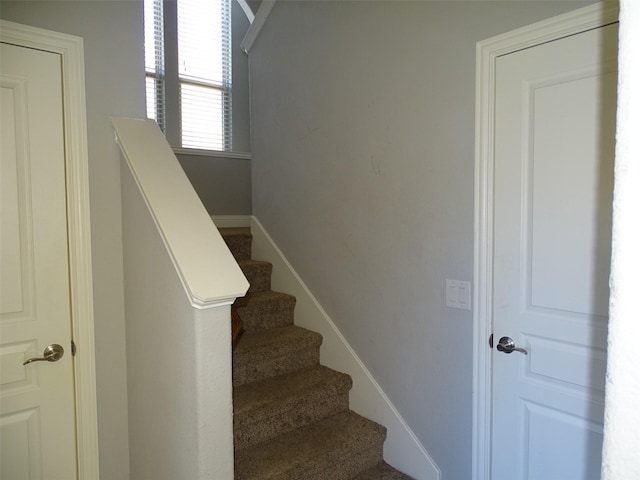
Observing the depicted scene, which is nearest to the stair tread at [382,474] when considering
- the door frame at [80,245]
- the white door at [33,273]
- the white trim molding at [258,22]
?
the door frame at [80,245]

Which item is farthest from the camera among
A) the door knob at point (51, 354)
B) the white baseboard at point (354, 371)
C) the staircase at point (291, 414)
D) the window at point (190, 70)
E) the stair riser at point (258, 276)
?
the window at point (190, 70)

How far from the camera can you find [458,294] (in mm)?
1740

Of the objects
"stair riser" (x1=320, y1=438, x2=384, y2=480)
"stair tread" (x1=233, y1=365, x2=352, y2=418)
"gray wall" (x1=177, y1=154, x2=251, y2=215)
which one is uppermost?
"gray wall" (x1=177, y1=154, x2=251, y2=215)

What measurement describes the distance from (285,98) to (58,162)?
1639 millimetres

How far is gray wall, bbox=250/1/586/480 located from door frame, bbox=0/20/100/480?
1311 millimetres

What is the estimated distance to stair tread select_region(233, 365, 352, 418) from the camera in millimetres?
1958

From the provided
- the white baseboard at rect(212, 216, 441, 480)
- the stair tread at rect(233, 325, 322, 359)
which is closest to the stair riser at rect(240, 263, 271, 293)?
the white baseboard at rect(212, 216, 441, 480)

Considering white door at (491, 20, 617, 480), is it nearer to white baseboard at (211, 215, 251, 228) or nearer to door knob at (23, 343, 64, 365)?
door knob at (23, 343, 64, 365)

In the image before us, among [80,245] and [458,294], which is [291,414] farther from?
[80,245]

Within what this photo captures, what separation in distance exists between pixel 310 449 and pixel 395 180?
1.39m

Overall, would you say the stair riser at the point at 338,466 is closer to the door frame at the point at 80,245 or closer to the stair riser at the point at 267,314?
the door frame at the point at 80,245

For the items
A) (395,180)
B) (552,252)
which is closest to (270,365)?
(395,180)

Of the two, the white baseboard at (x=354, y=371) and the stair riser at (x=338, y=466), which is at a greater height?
the white baseboard at (x=354, y=371)

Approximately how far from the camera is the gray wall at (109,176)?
161cm
